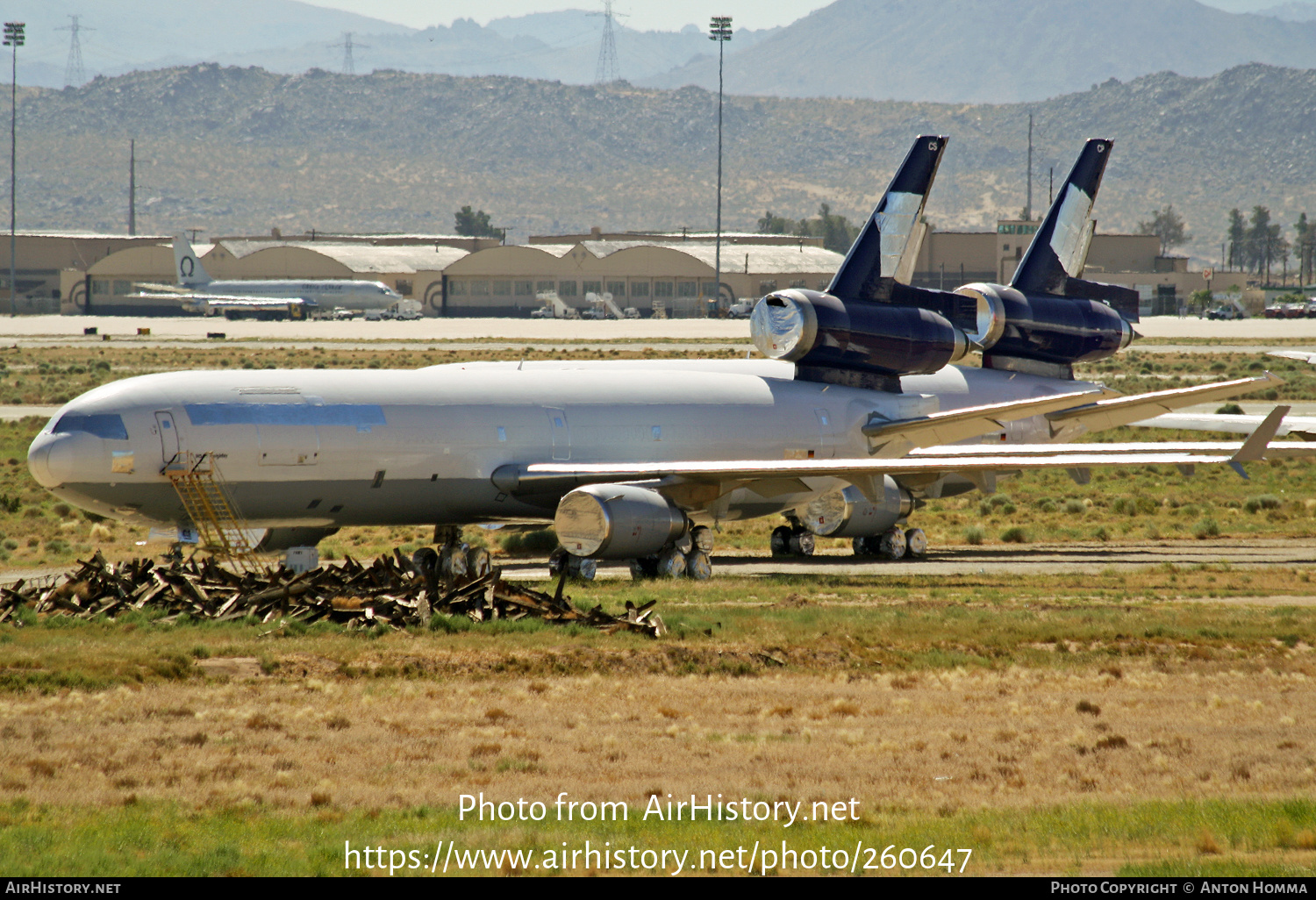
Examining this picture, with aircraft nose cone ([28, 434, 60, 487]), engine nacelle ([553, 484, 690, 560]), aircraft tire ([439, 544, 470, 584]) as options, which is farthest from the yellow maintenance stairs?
engine nacelle ([553, 484, 690, 560])

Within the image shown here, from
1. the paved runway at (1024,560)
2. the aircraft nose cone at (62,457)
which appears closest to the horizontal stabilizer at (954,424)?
the paved runway at (1024,560)

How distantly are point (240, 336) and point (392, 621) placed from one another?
4630 inches

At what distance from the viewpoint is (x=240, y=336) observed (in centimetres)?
13675

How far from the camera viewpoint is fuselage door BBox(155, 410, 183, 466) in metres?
28.9

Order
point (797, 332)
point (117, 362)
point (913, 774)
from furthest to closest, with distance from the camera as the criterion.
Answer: point (117, 362)
point (797, 332)
point (913, 774)

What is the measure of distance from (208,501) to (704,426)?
12.9 meters

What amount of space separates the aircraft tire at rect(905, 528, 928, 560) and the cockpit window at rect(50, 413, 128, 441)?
19947 millimetres

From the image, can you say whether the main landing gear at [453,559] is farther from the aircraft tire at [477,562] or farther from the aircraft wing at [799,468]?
the aircraft wing at [799,468]

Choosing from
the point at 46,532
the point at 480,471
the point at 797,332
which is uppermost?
the point at 797,332

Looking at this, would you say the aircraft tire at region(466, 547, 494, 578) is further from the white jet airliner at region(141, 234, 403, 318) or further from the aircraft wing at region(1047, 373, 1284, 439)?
the white jet airliner at region(141, 234, 403, 318)

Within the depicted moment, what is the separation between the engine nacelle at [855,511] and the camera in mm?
37188

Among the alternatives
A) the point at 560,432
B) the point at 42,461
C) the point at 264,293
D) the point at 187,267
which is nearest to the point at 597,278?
the point at 264,293
